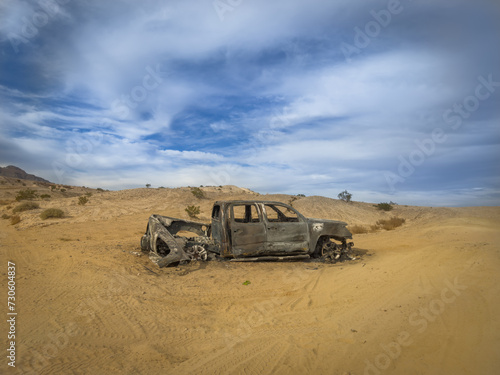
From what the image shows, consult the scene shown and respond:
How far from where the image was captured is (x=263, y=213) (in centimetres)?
809

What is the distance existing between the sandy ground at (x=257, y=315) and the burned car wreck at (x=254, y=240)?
0.37m

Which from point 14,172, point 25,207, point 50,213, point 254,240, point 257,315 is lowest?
point 257,315

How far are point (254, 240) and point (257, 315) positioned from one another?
329cm

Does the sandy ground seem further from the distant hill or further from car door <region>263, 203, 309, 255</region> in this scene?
the distant hill

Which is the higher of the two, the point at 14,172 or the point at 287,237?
the point at 14,172

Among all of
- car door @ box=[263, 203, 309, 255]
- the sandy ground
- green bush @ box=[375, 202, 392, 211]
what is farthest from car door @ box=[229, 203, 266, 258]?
green bush @ box=[375, 202, 392, 211]

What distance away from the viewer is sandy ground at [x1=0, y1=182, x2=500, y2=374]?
322 cm

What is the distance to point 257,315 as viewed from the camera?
15.4 ft

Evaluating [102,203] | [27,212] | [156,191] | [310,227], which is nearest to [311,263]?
[310,227]

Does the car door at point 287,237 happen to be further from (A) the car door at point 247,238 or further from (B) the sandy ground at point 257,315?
(B) the sandy ground at point 257,315

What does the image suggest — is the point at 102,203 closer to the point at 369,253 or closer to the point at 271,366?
the point at 369,253

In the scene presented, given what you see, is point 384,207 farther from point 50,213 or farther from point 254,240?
point 50,213

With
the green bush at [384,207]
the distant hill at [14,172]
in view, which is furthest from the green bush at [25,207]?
the distant hill at [14,172]

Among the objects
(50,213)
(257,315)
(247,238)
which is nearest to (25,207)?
(50,213)
